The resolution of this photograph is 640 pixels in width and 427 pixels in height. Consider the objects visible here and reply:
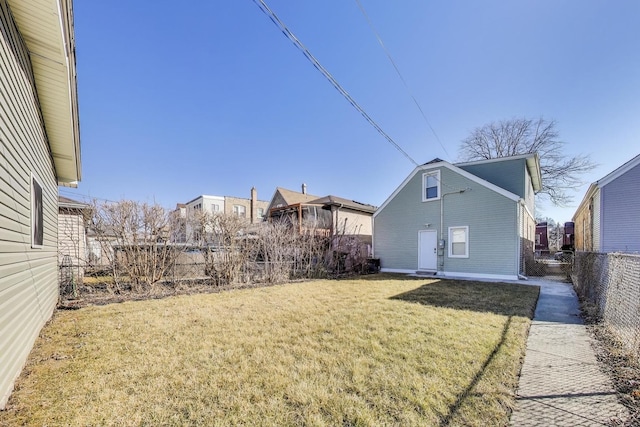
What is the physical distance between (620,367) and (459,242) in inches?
371

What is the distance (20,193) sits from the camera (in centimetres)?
351

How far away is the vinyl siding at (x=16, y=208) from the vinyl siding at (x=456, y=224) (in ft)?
42.6

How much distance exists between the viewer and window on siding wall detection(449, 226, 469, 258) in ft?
39.9

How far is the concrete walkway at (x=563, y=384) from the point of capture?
2455 millimetres

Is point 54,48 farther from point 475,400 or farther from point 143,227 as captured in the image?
point 475,400

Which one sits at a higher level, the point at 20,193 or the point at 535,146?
the point at 535,146

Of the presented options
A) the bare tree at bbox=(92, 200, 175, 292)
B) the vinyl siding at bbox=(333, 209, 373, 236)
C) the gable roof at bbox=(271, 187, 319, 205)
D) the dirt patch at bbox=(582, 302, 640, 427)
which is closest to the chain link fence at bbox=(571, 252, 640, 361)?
the dirt patch at bbox=(582, 302, 640, 427)

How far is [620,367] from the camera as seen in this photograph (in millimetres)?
3361

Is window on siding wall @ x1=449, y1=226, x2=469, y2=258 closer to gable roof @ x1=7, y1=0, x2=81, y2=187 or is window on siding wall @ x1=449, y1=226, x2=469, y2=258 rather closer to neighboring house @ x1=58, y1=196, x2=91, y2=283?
gable roof @ x1=7, y1=0, x2=81, y2=187

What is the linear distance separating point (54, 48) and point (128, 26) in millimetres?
3798

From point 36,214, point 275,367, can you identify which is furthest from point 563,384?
point 36,214

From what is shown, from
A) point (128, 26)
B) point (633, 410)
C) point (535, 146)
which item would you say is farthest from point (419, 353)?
point (535, 146)

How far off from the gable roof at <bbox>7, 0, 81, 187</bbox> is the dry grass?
375 cm

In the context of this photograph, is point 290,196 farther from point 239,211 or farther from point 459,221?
point 459,221
